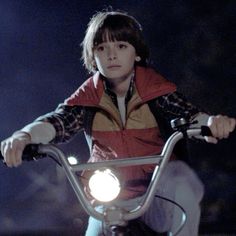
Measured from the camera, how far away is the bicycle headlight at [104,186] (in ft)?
4.42

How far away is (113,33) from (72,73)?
1.45m

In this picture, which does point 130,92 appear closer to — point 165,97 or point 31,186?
point 165,97

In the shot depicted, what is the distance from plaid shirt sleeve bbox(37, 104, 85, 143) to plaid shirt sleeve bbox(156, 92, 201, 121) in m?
0.24

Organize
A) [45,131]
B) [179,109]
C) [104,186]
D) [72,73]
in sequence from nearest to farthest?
[104,186], [45,131], [179,109], [72,73]

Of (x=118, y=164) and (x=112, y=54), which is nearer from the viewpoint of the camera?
(x=118, y=164)

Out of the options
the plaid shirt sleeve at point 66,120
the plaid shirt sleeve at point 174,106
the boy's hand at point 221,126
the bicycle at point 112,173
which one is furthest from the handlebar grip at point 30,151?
Answer: the plaid shirt sleeve at point 174,106

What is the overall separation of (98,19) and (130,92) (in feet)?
0.93

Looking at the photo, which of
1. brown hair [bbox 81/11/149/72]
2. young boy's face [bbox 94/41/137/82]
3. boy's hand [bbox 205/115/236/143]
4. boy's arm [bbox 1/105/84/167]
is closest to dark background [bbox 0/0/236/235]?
brown hair [bbox 81/11/149/72]

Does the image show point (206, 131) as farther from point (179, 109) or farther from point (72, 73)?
point (72, 73)

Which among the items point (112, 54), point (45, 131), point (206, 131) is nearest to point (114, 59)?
point (112, 54)

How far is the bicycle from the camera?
1.32 m

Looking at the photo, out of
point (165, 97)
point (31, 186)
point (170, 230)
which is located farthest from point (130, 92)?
point (31, 186)

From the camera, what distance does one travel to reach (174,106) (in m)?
1.77

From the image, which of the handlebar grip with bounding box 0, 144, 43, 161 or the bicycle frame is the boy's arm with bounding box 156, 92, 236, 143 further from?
the handlebar grip with bounding box 0, 144, 43, 161
